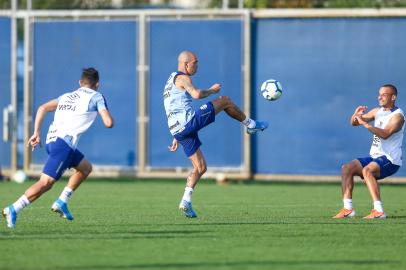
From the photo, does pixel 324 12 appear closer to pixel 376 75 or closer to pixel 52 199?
pixel 376 75

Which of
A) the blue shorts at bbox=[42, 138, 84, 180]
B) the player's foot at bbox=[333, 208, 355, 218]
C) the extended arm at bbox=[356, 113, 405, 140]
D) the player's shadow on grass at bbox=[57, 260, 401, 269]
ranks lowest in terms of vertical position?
the player's foot at bbox=[333, 208, 355, 218]

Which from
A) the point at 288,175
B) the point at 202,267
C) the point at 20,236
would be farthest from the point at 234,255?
the point at 288,175

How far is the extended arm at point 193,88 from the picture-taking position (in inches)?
570

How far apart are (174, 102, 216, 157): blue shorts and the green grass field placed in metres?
1.02

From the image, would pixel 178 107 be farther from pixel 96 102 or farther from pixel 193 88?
pixel 96 102

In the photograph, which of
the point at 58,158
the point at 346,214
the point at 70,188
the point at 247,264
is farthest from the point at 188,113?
the point at 247,264

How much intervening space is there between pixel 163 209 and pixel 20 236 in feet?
15.2

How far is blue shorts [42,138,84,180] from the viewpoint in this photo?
13188 millimetres

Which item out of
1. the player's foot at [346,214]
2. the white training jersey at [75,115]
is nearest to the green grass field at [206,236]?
the player's foot at [346,214]

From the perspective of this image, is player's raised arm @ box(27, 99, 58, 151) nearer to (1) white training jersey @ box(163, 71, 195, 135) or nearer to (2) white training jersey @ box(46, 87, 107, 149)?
(2) white training jersey @ box(46, 87, 107, 149)

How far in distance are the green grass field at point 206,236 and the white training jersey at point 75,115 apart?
116 centimetres

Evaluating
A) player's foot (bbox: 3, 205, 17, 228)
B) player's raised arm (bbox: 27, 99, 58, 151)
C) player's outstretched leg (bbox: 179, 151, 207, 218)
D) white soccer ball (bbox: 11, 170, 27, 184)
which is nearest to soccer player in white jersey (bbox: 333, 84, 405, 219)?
player's outstretched leg (bbox: 179, 151, 207, 218)

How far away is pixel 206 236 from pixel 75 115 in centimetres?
239

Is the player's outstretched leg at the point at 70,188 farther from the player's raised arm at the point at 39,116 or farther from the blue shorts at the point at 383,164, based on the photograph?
the blue shorts at the point at 383,164
